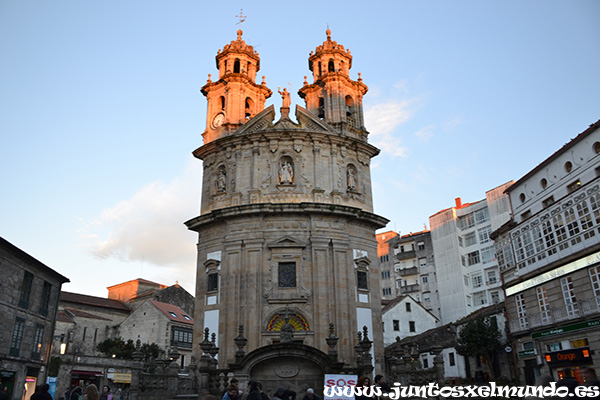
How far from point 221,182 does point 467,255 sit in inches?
1315

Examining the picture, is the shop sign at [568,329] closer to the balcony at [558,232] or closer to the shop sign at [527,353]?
the shop sign at [527,353]

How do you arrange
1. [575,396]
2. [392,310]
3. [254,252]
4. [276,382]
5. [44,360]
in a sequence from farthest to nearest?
[392,310] < [44,360] < [254,252] < [276,382] < [575,396]

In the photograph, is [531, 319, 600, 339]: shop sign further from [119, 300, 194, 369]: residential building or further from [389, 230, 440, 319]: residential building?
[119, 300, 194, 369]: residential building

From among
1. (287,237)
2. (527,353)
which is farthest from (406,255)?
(287,237)

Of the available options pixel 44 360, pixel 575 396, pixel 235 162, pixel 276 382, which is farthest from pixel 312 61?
pixel 575 396

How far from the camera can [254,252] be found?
2894 cm

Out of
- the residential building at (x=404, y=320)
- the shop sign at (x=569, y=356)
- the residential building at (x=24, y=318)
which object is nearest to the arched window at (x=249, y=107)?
the residential building at (x=24, y=318)

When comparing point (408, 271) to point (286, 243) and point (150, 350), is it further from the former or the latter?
point (286, 243)

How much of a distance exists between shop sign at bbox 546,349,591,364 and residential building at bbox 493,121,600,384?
0.15 feet

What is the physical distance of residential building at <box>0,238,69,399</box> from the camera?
2658 centimetres

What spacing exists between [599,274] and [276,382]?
51.4ft

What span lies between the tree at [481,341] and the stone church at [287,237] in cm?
1127

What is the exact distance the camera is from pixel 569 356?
25.6 m

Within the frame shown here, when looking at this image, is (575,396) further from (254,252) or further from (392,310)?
(392,310)
